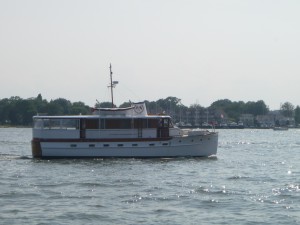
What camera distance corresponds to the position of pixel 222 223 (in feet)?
78.8

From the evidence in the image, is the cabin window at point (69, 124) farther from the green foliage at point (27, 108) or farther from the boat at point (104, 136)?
the green foliage at point (27, 108)

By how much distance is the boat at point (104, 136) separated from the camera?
162 ft

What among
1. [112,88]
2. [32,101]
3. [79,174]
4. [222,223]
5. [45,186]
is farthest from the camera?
[32,101]

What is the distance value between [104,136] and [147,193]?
18.8m

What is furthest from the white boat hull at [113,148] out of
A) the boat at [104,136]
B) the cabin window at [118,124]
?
the cabin window at [118,124]

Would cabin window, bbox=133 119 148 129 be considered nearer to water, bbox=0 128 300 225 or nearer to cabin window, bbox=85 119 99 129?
cabin window, bbox=85 119 99 129

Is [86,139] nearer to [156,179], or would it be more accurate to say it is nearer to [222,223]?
[156,179]

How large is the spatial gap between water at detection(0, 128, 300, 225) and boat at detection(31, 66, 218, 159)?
79.6 inches

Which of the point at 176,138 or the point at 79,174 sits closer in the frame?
the point at 79,174

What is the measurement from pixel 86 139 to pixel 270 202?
22.9 metres

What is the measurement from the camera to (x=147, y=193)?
1224 inches

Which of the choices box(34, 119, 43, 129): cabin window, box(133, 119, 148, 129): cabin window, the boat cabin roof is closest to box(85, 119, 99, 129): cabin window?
the boat cabin roof

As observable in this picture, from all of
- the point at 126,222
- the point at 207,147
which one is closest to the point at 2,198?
the point at 126,222

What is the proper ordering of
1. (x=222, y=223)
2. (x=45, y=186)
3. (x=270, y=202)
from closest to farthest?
(x=222, y=223)
(x=270, y=202)
(x=45, y=186)
